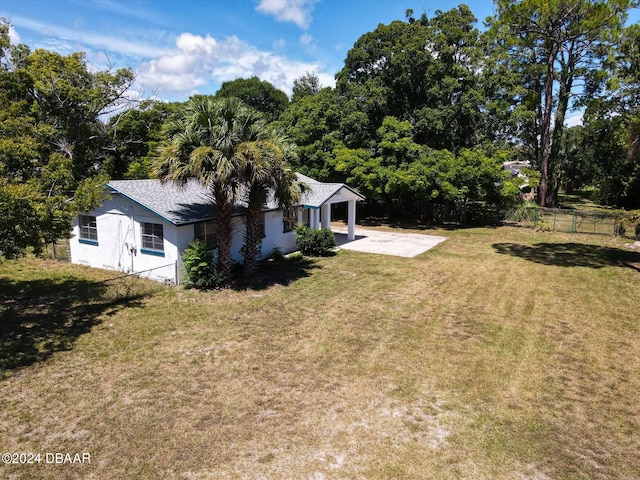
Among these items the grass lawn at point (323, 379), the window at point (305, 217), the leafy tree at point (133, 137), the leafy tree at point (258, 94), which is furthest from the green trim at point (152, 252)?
the leafy tree at point (258, 94)

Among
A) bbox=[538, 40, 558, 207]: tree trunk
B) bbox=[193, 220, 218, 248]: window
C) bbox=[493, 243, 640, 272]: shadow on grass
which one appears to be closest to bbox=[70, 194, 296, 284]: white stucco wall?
bbox=[193, 220, 218, 248]: window

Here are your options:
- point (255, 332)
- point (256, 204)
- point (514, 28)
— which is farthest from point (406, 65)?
point (255, 332)

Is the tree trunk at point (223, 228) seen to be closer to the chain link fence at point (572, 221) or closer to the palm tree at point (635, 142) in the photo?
the palm tree at point (635, 142)

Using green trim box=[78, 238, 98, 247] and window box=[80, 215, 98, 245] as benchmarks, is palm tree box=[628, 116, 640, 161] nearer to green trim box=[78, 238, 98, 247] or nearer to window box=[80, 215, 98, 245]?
window box=[80, 215, 98, 245]

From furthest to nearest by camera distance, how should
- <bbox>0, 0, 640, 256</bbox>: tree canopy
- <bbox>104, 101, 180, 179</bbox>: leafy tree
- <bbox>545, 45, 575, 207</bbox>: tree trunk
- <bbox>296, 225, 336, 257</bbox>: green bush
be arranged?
<bbox>545, 45, 575, 207</bbox>: tree trunk
<bbox>104, 101, 180, 179</bbox>: leafy tree
<bbox>0, 0, 640, 256</bbox>: tree canopy
<bbox>296, 225, 336, 257</bbox>: green bush

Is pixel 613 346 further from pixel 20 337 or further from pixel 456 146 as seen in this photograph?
pixel 456 146
